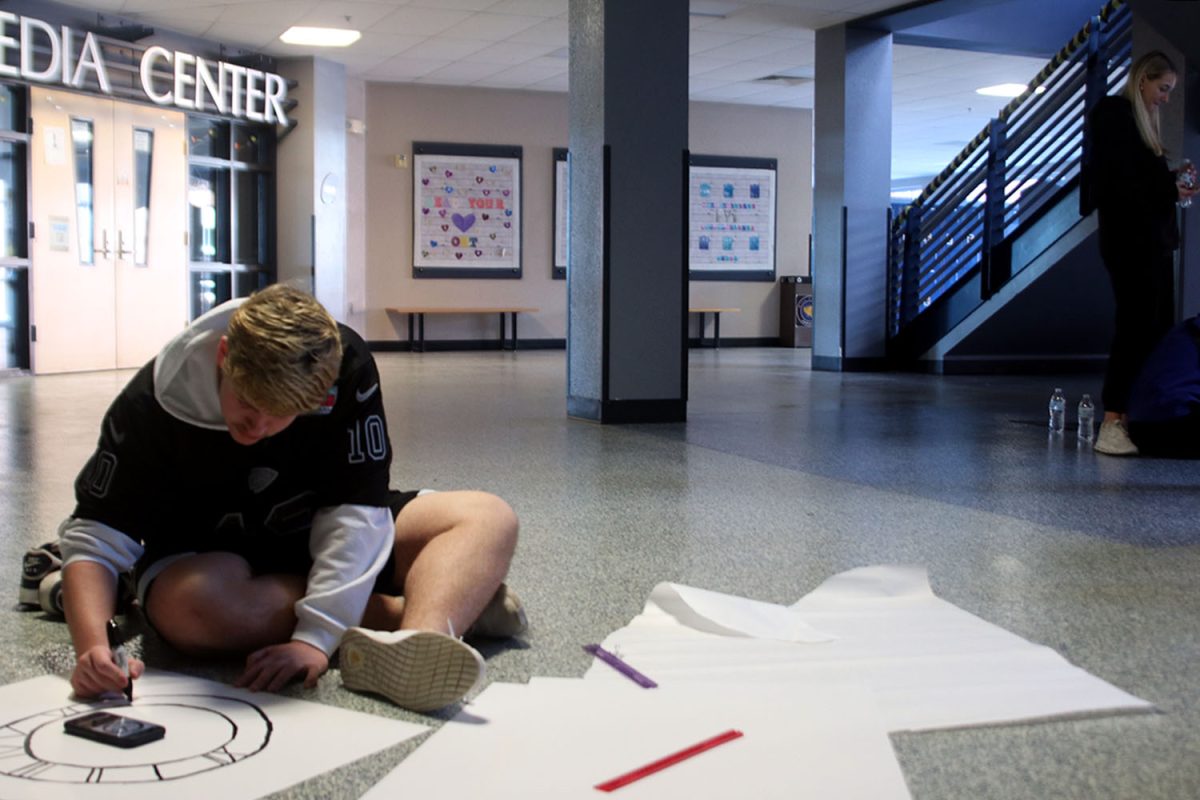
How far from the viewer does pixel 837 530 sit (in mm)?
3025

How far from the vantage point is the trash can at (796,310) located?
14.7m

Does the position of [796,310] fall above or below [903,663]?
above

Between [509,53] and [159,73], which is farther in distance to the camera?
[509,53]

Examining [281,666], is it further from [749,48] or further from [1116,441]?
[749,48]

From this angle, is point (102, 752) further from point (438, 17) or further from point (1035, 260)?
point (438, 17)

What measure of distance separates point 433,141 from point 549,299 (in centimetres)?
217

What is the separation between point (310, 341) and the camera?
1.51m

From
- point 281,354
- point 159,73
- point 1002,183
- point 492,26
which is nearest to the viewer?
point 281,354

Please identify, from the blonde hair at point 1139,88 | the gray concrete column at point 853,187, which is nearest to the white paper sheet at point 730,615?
the blonde hair at point 1139,88

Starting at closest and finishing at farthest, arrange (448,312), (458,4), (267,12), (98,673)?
(98,673), (458,4), (267,12), (448,312)

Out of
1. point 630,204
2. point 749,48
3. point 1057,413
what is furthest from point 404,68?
point 1057,413

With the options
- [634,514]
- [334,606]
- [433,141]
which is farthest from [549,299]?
[334,606]

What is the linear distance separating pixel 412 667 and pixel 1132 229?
361 cm

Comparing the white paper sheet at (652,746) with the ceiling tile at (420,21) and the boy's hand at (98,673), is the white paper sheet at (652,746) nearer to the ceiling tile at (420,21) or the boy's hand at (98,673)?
the boy's hand at (98,673)
